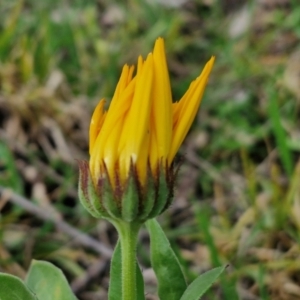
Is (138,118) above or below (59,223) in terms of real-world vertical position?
below

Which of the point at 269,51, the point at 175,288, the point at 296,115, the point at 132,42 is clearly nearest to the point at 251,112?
the point at 296,115

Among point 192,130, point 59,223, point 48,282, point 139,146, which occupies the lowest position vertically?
point 48,282

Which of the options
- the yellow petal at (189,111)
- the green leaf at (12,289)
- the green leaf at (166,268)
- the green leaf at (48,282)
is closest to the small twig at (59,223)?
the green leaf at (48,282)

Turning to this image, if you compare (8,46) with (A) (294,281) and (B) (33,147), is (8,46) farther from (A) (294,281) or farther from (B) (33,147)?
(A) (294,281)

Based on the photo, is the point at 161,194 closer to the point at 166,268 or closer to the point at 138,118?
the point at 138,118

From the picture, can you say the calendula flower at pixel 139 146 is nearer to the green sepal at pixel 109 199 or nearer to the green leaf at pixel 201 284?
the green sepal at pixel 109 199

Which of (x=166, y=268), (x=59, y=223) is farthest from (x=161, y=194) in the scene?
(x=59, y=223)
